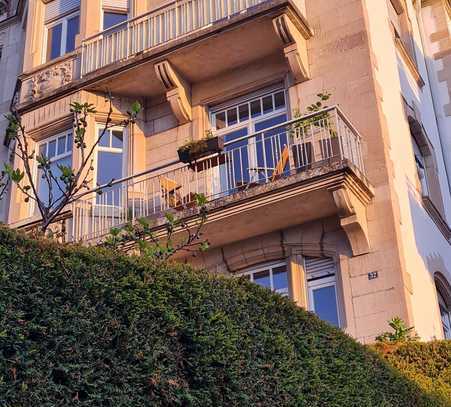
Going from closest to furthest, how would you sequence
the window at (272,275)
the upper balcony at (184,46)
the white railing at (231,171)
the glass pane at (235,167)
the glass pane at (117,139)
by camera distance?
the white railing at (231,171), the window at (272,275), the glass pane at (235,167), the upper balcony at (184,46), the glass pane at (117,139)

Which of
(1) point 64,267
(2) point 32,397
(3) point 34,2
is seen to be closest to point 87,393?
(2) point 32,397

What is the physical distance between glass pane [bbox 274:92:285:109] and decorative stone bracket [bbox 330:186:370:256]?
2.74 m

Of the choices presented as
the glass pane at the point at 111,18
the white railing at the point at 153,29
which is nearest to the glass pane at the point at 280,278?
the white railing at the point at 153,29

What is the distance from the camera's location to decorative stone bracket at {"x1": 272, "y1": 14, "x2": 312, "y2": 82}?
1405 centimetres

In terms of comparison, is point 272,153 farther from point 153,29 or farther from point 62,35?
point 62,35

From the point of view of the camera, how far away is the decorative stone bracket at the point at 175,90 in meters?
14.9

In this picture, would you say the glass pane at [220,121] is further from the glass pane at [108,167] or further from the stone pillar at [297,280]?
the stone pillar at [297,280]

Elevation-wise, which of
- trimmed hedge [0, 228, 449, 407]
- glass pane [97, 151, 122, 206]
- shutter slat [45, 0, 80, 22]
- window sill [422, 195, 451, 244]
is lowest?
trimmed hedge [0, 228, 449, 407]

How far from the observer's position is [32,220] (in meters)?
15.1

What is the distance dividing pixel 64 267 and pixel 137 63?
969 centimetres

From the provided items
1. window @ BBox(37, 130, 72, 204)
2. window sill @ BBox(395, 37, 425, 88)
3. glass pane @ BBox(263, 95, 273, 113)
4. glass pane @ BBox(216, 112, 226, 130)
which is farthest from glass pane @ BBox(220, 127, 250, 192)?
window sill @ BBox(395, 37, 425, 88)

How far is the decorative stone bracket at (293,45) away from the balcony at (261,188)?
3.43 ft

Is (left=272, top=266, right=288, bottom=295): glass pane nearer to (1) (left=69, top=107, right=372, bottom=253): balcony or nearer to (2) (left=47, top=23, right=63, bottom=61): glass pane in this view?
(1) (left=69, top=107, right=372, bottom=253): balcony

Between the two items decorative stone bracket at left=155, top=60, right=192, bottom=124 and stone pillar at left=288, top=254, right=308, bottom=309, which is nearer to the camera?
stone pillar at left=288, top=254, right=308, bottom=309
